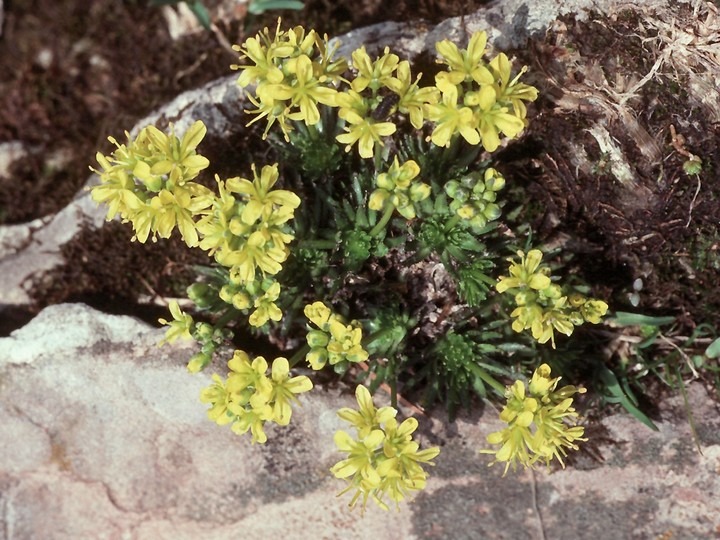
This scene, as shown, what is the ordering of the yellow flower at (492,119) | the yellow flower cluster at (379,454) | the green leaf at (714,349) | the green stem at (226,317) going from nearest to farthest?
the yellow flower at (492,119)
the yellow flower cluster at (379,454)
the green stem at (226,317)
the green leaf at (714,349)

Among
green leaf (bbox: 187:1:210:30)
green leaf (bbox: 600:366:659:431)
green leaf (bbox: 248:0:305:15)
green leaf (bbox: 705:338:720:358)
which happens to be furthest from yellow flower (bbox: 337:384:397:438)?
green leaf (bbox: 187:1:210:30)

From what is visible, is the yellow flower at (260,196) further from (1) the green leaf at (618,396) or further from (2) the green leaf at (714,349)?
(2) the green leaf at (714,349)

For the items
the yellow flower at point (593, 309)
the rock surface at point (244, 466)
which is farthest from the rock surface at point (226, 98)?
the yellow flower at point (593, 309)

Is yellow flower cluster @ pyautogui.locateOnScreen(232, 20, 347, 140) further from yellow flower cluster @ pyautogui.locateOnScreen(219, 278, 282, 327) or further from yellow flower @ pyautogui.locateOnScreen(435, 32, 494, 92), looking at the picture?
yellow flower cluster @ pyautogui.locateOnScreen(219, 278, 282, 327)

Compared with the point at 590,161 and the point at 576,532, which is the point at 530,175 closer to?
the point at 590,161

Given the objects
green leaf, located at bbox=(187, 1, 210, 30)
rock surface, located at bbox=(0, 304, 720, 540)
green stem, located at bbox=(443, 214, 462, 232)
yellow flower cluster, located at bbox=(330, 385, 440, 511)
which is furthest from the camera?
green leaf, located at bbox=(187, 1, 210, 30)

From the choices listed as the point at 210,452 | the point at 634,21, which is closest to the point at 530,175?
the point at 634,21

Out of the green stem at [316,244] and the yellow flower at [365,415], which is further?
the green stem at [316,244]
